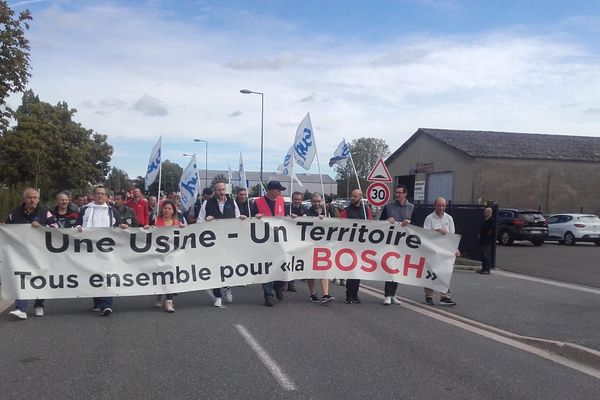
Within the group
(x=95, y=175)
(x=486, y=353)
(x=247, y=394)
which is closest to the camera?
(x=247, y=394)

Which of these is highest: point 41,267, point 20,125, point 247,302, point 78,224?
point 20,125

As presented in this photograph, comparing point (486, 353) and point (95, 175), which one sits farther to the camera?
point (95, 175)

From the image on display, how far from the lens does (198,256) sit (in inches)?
369

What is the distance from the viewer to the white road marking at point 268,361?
5.67m

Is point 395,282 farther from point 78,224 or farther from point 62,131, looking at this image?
point 62,131

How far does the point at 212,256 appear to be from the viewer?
9.46m

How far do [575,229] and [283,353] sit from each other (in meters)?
24.3

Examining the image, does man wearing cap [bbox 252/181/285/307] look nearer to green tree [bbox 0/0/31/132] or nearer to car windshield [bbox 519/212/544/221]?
green tree [bbox 0/0/31/132]

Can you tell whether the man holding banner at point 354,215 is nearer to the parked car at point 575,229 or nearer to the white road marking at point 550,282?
the white road marking at point 550,282

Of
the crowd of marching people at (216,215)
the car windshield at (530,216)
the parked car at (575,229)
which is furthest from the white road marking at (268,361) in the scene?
the parked car at (575,229)

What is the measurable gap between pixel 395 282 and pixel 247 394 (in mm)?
5206

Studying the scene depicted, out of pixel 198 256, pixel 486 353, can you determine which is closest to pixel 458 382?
pixel 486 353

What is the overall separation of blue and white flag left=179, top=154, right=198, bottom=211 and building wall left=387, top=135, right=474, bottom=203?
2462 centimetres

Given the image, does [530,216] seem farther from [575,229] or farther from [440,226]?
[440,226]
